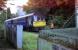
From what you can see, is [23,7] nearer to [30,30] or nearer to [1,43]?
[30,30]

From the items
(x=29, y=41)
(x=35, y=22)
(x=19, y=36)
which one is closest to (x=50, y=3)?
(x=35, y=22)

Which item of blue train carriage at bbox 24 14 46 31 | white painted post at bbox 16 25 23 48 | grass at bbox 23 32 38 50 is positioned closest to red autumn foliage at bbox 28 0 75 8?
blue train carriage at bbox 24 14 46 31

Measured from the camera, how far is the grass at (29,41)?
327 centimetres

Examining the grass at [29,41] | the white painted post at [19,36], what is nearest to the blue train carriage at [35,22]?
the grass at [29,41]

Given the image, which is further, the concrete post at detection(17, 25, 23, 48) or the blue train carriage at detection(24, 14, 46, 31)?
the concrete post at detection(17, 25, 23, 48)

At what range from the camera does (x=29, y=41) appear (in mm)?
3451

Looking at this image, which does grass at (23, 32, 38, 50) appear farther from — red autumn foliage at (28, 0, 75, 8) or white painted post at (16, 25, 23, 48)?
red autumn foliage at (28, 0, 75, 8)

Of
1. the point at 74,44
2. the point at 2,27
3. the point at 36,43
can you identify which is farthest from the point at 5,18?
the point at 74,44

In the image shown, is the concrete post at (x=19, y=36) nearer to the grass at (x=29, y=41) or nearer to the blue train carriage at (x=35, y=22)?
the grass at (x=29, y=41)

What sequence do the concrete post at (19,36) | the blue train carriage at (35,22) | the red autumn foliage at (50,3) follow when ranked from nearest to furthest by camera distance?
the red autumn foliage at (50,3), the blue train carriage at (35,22), the concrete post at (19,36)

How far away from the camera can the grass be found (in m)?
3.27

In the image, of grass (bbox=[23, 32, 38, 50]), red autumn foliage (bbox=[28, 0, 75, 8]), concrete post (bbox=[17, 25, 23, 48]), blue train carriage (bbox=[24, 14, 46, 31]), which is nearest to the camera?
red autumn foliage (bbox=[28, 0, 75, 8])

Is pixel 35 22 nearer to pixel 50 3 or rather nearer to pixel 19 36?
pixel 50 3

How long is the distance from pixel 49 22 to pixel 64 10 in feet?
0.79
